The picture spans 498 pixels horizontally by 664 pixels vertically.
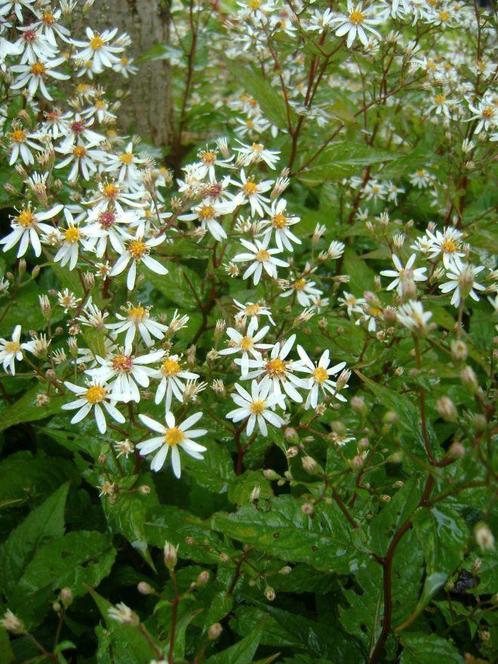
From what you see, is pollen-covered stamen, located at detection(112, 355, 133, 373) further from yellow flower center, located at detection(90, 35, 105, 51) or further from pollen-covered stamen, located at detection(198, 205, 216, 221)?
yellow flower center, located at detection(90, 35, 105, 51)

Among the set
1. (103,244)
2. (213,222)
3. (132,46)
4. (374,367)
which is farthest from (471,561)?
(132,46)

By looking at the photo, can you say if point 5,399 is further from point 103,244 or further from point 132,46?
point 132,46

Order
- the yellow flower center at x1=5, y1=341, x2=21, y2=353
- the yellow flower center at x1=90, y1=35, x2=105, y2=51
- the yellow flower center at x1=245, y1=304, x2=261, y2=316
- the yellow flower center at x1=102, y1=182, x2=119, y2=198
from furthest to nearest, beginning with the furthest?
the yellow flower center at x1=90, y1=35, x2=105, y2=51 < the yellow flower center at x1=102, y1=182, x2=119, y2=198 < the yellow flower center at x1=245, y1=304, x2=261, y2=316 < the yellow flower center at x1=5, y1=341, x2=21, y2=353

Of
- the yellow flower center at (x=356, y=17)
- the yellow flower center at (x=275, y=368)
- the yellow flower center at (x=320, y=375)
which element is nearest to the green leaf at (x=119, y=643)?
the yellow flower center at (x=275, y=368)

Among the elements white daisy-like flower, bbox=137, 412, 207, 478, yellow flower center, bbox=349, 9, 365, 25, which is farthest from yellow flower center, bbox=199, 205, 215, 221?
yellow flower center, bbox=349, 9, 365, 25

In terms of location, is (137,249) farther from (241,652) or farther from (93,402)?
(241,652)

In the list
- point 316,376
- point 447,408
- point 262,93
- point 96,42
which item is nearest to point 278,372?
point 316,376

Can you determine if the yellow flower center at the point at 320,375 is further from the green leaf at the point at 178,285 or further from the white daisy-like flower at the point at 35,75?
the white daisy-like flower at the point at 35,75
